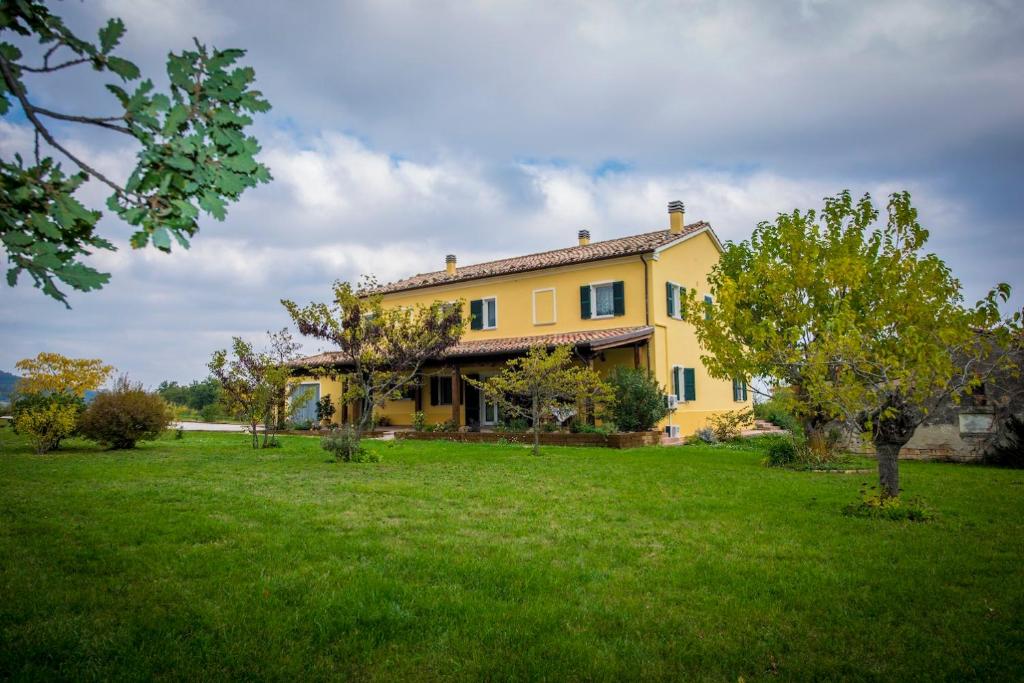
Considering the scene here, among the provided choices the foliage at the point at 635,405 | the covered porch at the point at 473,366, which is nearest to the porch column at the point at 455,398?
the covered porch at the point at 473,366

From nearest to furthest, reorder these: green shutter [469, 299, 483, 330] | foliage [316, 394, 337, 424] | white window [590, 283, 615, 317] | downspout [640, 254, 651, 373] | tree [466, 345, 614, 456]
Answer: tree [466, 345, 614, 456]
downspout [640, 254, 651, 373]
white window [590, 283, 615, 317]
green shutter [469, 299, 483, 330]
foliage [316, 394, 337, 424]

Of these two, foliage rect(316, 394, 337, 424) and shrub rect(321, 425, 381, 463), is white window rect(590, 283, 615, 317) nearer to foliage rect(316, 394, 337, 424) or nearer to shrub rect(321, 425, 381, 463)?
shrub rect(321, 425, 381, 463)

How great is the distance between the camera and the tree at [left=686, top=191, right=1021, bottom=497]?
7.30 meters

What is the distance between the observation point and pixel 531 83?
11977 millimetres

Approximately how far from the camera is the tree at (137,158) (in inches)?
85.0

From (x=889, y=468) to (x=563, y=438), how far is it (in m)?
10.7

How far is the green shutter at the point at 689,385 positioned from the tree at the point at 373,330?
409 inches

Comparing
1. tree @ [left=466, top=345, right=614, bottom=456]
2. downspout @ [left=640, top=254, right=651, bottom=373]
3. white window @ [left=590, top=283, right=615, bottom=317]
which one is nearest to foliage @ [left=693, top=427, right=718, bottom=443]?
downspout @ [left=640, top=254, right=651, bottom=373]

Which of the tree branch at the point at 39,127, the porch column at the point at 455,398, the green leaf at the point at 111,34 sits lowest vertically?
the porch column at the point at 455,398

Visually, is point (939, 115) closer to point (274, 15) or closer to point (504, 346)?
point (274, 15)

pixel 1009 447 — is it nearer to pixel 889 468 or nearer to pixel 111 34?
pixel 889 468

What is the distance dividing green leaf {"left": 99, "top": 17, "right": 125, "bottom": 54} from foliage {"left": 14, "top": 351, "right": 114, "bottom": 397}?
1768 cm

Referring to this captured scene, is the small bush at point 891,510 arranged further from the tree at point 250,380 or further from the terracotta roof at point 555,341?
the tree at point 250,380

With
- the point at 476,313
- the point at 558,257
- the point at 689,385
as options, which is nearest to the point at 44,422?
the point at 476,313
